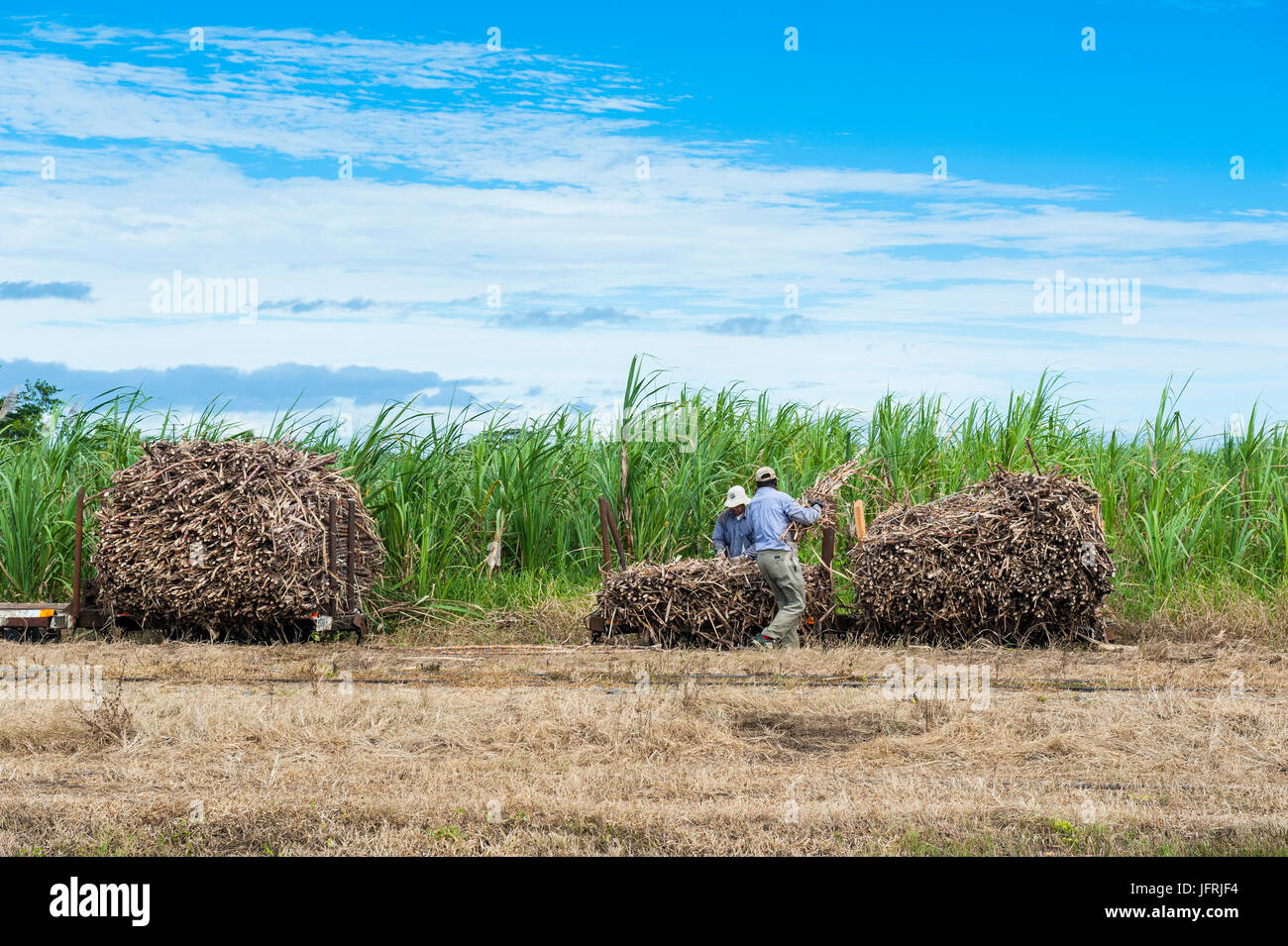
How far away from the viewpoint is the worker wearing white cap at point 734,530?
12953 mm

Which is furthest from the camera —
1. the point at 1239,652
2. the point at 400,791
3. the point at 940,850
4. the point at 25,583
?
the point at 25,583

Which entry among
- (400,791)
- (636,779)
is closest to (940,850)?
(636,779)

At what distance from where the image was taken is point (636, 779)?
6500mm

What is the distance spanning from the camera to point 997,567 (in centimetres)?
1220

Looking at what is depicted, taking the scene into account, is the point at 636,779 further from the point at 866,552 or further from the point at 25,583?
the point at 25,583

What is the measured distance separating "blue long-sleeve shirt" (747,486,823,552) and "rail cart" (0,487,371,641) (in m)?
4.44

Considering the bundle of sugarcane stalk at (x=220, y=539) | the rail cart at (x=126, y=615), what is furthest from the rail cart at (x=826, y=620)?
the bundle of sugarcane stalk at (x=220, y=539)

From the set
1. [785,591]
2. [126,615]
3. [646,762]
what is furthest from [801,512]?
[126,615]

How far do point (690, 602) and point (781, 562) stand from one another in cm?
108

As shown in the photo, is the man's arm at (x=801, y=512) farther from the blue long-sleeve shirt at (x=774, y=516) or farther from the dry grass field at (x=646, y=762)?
the dry grass field at (x=646, y=762)

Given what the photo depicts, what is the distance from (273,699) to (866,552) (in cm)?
666
